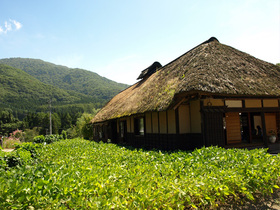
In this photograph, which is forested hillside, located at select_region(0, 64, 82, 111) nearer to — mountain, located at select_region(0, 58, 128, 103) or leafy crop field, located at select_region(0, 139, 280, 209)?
mountain, located at select_region(0, 58, 128, 103)

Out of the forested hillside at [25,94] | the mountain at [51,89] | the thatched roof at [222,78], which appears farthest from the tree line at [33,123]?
the thatched roof at [222,78]

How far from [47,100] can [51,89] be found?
49277 millimetres

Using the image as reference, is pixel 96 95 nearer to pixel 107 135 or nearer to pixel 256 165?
pixel 107 135

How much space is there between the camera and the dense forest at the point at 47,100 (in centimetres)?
7269

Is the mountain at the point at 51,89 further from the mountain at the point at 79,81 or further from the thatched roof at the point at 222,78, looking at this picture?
the thatched roof at the point at 222,78

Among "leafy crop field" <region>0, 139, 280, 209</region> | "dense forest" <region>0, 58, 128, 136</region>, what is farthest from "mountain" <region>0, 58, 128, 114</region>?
"leafy crop field" <region>0, 139, 280, 209</region>

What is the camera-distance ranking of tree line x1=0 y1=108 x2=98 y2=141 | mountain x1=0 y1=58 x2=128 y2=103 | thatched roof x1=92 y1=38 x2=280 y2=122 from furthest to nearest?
1. mountain x1=0 y1=58 x2=128 y2=103
2. tree line x1=0 y1=108 x2=98 y2=141
3. thatched roof x1=92 y1=38 x2=280 y2=122

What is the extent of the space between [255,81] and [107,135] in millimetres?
14562

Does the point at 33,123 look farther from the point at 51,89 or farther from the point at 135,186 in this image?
the point at 135,186

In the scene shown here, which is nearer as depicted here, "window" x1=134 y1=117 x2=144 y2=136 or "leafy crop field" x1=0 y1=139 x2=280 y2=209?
"leafy crop field" x1=0 y1=139 x2=280 y2=209

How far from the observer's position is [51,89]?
121062mm

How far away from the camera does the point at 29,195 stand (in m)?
2.54

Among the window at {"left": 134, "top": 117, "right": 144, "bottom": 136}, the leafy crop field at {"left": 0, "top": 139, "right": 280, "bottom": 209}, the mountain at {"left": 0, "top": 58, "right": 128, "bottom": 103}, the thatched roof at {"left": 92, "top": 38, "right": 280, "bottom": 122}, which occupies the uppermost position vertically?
the mountain at {"left": 0, "top": 58, "right": 128, "bottom": 103}

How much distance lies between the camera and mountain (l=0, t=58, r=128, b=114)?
9644 centimetres
